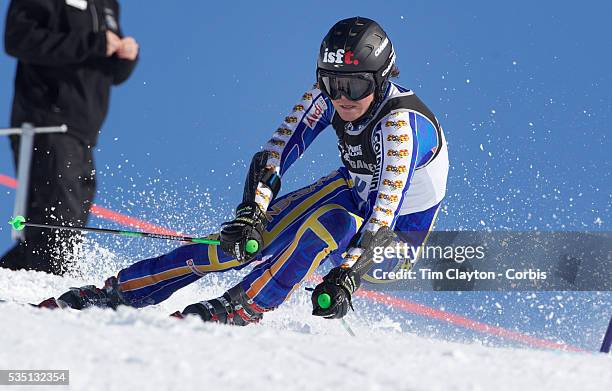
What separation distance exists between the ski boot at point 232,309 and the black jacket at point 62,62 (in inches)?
Answer: 64.2

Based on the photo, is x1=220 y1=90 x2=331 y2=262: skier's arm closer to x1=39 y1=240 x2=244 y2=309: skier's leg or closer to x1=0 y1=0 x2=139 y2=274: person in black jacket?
x1=39 y1=240 x2=244 y2=309: skier's leg

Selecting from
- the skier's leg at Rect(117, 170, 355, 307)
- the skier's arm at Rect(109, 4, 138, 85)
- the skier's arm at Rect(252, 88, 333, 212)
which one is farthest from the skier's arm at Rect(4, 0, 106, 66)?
the skier's leg at Rect(117, 170, 355, 307)

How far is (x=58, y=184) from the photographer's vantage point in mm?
4555

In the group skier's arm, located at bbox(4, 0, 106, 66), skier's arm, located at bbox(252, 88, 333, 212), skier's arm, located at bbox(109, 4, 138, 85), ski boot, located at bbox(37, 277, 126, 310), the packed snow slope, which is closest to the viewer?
the packed snow slope

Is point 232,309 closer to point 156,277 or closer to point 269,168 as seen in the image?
point 156,277

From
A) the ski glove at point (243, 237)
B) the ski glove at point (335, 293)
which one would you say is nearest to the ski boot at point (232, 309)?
the ski glove at point (243, 237)

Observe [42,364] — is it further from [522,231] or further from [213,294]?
[522,231]

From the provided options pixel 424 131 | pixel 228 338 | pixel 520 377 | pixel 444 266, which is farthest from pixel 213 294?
pixel 520 377

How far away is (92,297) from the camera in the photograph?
11.6 ft

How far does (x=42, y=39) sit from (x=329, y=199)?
1799 mm

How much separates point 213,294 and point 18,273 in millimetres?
1161

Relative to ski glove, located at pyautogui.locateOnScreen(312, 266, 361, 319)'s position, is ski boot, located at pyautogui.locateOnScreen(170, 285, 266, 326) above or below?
below

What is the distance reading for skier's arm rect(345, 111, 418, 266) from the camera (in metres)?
3.20

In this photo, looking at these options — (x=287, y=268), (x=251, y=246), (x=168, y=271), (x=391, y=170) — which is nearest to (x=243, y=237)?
(x=251, y=246)
